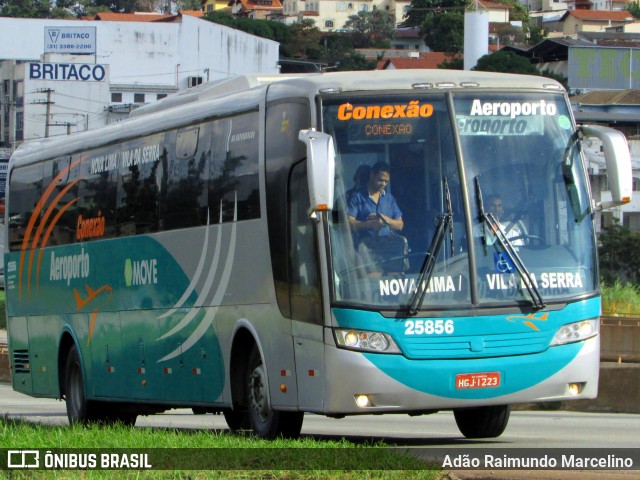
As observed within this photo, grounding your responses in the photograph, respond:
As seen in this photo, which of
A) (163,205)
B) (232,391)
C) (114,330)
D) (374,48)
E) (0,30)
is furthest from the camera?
(374,48)

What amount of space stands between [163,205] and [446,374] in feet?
15.1

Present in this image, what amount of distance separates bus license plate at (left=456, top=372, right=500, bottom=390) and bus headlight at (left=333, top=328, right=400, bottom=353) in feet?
1.91

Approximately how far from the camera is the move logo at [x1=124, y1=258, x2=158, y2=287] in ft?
48.0

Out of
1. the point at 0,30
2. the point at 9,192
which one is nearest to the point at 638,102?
the point at 0,30

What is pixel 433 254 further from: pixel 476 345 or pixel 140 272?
pixel 140 272

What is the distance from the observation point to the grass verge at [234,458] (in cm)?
898

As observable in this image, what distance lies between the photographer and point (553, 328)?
443 inches

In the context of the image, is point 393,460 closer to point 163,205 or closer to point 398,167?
point 398,167

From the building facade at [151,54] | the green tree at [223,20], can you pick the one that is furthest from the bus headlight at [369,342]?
the green tree at [223,20]

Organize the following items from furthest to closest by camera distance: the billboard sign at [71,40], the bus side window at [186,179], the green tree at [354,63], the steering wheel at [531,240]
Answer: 1. the green tree at [354,63]
2. the billboard sign at [71,40]
3. the bus side window at [186,179]
4. the steering wheel at [531,240]

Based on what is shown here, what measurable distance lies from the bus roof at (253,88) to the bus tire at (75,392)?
2.69 metres

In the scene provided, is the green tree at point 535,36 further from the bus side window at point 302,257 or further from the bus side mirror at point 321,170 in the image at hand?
the bus side mirror at point 321,170

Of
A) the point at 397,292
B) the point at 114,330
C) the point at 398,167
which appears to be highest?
the point at 398,167

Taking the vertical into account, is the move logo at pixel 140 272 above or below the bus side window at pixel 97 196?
below
